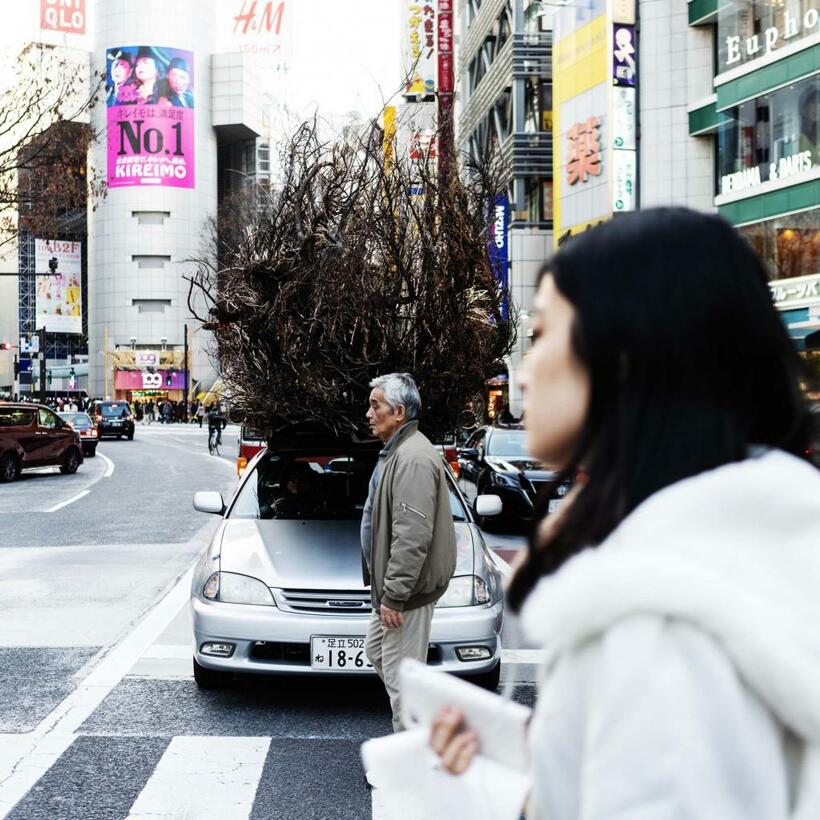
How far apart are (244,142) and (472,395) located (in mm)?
99883

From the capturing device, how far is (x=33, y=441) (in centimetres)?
2538

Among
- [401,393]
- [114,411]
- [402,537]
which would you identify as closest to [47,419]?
[114,411]

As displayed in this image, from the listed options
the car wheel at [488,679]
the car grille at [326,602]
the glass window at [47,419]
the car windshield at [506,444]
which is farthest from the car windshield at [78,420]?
the car wheel at [488,679]

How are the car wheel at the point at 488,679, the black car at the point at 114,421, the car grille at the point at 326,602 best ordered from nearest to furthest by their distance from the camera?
the car grille at the point at 326,602
the car wheel at the point at 488,679
the black car at the point at 114,421

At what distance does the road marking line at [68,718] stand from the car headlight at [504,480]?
6655 mm

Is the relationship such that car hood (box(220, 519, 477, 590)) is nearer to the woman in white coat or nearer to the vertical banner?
the woman in white coat

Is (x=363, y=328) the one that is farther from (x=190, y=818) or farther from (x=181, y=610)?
(x=190, y=818)

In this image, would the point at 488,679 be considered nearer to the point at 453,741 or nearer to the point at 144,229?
the point at 453,741

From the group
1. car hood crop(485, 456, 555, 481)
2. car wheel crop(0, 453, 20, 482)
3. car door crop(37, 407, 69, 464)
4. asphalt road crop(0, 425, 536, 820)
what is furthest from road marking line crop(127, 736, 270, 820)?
car door crop(37, 407, 69, 464)

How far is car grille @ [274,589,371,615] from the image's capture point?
19.2ft

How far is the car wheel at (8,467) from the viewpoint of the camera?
23.9 metres

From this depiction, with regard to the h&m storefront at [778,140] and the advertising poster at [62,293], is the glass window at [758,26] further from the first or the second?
the advertising poster at [62,293]

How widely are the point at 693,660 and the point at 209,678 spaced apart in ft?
18.3

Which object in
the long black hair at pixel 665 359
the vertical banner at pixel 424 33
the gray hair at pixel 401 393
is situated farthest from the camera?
the vertical banner at pixel 424 33
